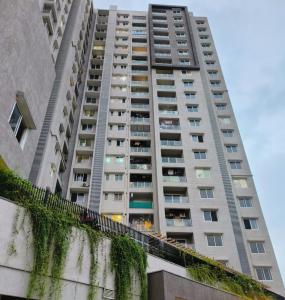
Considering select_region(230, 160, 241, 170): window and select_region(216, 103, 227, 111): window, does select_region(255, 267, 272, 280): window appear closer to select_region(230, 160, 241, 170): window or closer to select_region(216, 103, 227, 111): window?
select_region(230, 160, 241, 170): window

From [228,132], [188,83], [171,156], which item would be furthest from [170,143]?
[188,83]

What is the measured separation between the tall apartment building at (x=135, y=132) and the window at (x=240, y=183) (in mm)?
121

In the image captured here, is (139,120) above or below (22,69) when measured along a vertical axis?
above

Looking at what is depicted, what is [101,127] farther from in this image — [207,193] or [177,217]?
[207,193]

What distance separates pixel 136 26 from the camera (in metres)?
59.7

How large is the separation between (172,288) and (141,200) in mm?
22322

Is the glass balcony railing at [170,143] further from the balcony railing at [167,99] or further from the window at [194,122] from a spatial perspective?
the balcony railing at [167,99]

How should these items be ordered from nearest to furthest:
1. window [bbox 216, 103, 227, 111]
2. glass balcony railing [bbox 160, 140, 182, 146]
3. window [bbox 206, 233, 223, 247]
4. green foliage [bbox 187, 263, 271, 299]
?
1. green foliage [bbox 187, 263, 271, 299]
2. window [bbox 206, 233, 223, 247]
3. glass balcony railing [bbox 160, 140, 182, 146]
4. window [bbox 216, 103, 227, 111]

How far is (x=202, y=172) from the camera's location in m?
36.1

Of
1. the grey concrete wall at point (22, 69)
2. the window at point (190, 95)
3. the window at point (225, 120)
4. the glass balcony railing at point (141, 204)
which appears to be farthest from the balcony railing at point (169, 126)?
the grey concrete wall at point (22, 69)

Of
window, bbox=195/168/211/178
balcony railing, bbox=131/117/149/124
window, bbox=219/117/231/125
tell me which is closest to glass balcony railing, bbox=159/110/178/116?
balcony railing, bbox=131/117/149/124

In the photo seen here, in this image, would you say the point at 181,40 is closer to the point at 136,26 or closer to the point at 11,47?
the point at 136,26

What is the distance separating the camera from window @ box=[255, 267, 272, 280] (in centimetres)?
2969

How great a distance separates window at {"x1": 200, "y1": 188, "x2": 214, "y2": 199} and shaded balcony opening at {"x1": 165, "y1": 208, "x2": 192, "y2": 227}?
2.51 meters
